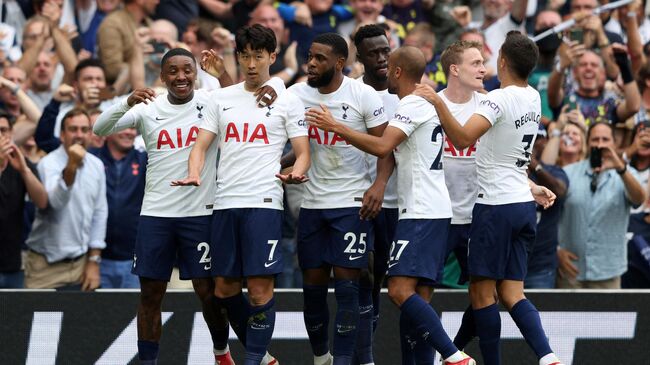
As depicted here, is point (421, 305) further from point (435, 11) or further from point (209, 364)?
point (435, 11)

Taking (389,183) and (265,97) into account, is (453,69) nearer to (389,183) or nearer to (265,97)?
(389,183)

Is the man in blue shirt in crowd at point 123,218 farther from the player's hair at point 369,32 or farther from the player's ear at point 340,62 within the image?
the player's ear at point 340,62

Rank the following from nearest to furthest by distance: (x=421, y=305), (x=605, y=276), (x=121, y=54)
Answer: (x=421, y=305) → (x=605, y=276) → (x=121, y=54)

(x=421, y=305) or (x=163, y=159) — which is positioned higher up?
(x=163, y=159)

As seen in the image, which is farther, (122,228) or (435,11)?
(435,11)

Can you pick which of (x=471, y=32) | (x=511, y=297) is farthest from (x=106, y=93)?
(x=511, y=297)

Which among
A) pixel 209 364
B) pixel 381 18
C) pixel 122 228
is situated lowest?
pixel 209 364

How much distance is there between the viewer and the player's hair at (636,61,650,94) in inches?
570

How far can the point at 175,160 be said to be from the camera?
33.4ft

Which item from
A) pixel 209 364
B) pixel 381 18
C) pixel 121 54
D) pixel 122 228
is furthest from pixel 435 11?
pixel 209 364

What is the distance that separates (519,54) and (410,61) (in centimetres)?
80

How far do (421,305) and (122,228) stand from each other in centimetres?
406

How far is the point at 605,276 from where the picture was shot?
1269 centimetres

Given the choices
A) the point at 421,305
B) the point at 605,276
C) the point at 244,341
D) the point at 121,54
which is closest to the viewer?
the point at 421,305
